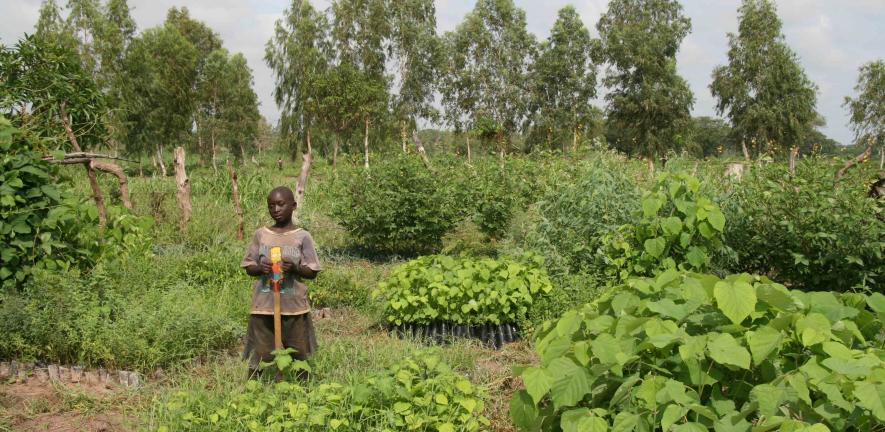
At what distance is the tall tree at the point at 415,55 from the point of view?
28766 mm

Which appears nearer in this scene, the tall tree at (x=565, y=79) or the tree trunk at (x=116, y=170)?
the tree trunk at (x=116, y=170)

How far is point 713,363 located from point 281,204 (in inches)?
105

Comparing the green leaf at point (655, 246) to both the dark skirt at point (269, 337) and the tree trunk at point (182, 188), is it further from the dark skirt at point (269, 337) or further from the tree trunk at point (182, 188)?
the tree trunk at point (182, 188)

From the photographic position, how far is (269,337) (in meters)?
3.94

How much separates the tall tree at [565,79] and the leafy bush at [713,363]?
1047 inches

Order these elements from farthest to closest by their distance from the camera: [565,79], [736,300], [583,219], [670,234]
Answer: [565,79], [583,219], [670,234], [736,300]

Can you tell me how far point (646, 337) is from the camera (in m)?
2.17

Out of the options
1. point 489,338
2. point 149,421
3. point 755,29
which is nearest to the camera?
point 149,421

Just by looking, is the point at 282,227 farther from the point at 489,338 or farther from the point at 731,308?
the point at 731,308

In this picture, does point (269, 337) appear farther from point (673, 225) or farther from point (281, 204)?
point (673, 225)

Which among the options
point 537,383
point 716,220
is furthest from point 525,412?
point 716,220

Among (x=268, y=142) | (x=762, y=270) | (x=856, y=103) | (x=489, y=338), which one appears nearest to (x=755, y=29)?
(x=856, y=103)

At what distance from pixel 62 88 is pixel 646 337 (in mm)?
7117

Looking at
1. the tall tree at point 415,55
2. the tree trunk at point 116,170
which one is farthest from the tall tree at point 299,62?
the tree trunk at point 116,170
